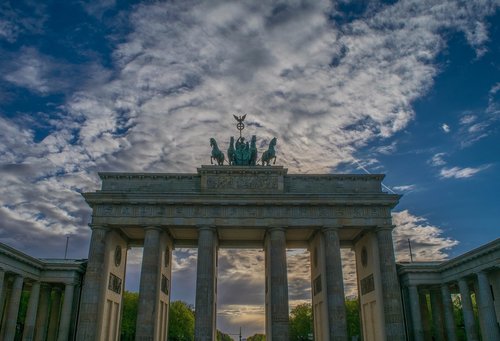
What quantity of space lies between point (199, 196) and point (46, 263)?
14943 millimetres

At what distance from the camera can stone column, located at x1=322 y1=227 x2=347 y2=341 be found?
34.8 meters

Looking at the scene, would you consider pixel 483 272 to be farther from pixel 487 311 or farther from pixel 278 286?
pixel 278 286

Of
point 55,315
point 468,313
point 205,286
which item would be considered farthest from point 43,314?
point 468,313

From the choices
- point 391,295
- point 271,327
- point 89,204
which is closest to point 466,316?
point 391,295

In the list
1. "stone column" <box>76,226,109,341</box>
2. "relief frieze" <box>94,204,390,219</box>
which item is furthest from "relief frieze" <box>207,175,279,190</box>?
"stone column" <box>76,226,109,341</box>

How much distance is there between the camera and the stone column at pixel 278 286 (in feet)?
113

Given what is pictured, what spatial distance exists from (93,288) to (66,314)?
4.20m

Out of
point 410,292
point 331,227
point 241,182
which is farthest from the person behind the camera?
point 241,182

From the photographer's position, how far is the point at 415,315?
38.1 metres

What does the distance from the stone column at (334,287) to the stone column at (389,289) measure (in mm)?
3571

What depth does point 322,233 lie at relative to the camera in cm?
3878

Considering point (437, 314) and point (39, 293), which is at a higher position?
point (39, 293)

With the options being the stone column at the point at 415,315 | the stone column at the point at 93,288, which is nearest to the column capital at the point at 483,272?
the stone column at the point at 415,315

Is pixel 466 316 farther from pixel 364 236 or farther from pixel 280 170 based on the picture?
pixel 280 170
